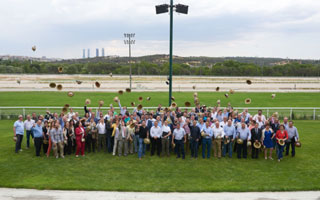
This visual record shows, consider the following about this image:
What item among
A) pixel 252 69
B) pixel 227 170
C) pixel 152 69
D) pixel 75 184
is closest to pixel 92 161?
pixel 75 184

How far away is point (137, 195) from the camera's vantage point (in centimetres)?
721

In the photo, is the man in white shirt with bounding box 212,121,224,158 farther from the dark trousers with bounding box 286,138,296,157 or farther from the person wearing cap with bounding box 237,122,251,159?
the dark trousers with bounding box 286,138,296,157

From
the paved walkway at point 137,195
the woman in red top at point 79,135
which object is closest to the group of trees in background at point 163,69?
the woman in red top at point 79,135

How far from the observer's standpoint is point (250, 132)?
1011cm

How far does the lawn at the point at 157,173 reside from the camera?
7.72 metres

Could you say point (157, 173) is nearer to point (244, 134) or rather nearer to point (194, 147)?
point (194, 147)

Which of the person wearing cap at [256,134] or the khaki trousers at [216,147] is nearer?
the person wearing cap at [256,134]

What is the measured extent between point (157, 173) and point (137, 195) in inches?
62.6

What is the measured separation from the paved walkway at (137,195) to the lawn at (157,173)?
22 centimetres

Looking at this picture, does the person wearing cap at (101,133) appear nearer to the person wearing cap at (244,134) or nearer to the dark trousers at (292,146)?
the person wearing cap at (244,134)

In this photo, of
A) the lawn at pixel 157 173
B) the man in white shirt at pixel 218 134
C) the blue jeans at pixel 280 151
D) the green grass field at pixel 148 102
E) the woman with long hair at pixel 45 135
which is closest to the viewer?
the lawn at pixel 157 173

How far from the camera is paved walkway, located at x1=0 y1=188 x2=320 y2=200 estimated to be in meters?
7.02

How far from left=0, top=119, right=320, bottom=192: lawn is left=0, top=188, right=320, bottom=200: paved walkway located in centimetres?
22

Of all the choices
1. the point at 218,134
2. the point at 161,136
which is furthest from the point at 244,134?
the point at 161,136
